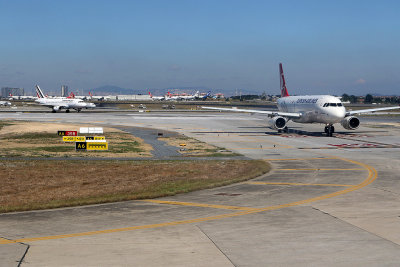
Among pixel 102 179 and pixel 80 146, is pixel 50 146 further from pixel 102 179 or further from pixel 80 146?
pixel 102 179

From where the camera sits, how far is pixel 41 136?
56.7 metres

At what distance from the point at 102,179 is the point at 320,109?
126ft

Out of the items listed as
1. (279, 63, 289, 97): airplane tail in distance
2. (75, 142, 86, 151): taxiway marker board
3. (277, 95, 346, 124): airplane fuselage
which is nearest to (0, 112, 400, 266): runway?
(75, 142, 86, 151): taxiway marker board

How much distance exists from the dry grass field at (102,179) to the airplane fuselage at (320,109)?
84.7 ft

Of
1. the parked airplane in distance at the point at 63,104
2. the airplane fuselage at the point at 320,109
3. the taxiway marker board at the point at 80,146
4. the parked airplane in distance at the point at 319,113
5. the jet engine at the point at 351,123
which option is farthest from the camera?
the parked airplane in distance at the point at 63,104

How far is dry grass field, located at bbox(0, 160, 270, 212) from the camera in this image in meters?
22.3

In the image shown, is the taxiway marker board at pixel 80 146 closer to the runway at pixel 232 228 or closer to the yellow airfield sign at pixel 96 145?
the yellow airfield sign at pixel 96 145

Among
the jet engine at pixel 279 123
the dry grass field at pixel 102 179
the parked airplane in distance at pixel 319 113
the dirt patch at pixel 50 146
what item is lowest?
the dirt patch at pixel 50 146

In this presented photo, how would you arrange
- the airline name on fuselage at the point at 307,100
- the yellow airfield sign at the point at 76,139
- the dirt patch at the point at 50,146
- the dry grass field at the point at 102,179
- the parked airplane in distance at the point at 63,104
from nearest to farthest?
the dry grass field at the point at 102,179
the dirt patch at the point at 50,146
the yellow airfield sign at the point at 76,139
the airline name on fuselage at the point at 307,100
the parked airplane in distance at the point at 63,104

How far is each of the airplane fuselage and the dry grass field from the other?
25.8 meters

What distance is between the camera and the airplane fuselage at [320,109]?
5925 cm

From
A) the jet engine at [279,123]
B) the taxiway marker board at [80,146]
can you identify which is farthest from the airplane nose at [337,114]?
the taxiway marker board at [80,146]

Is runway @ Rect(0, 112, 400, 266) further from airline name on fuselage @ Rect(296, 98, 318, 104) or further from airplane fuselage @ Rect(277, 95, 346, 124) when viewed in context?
airline name on fuselage @ Rect(296, 98, 318, 104)

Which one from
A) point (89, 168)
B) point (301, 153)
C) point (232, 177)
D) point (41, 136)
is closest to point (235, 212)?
point (232, 177)
